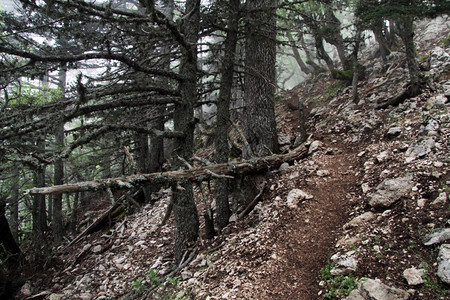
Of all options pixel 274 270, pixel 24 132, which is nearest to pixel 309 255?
pixel 274 270

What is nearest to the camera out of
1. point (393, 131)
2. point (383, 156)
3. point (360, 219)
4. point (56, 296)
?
point (360, 219)

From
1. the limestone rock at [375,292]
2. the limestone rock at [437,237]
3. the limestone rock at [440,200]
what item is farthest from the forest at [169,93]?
the limestone rock at [440,200]

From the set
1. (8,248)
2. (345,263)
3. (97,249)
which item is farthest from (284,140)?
(8,248)

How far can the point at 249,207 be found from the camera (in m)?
6.06

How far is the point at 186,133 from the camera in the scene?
524 cm

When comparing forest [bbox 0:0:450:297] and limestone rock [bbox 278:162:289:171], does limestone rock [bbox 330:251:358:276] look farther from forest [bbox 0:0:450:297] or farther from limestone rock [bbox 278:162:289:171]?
limestone rock [bbox 278:162:289:171]

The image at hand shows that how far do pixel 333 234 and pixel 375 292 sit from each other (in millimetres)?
1393

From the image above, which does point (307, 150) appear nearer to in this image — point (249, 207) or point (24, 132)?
point (249, 207)

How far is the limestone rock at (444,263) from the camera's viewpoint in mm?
2688

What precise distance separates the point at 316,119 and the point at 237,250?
20.8 feet

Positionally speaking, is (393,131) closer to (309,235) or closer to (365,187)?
→ (365,187)

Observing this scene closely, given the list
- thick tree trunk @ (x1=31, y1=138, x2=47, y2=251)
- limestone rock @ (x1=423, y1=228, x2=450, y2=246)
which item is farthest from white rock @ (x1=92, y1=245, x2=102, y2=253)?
limestone rock @ (x1=423, y1=228, x2=450, y2=246)

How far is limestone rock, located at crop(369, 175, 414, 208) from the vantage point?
4.09m

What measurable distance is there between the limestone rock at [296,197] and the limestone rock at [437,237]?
7.35ft
